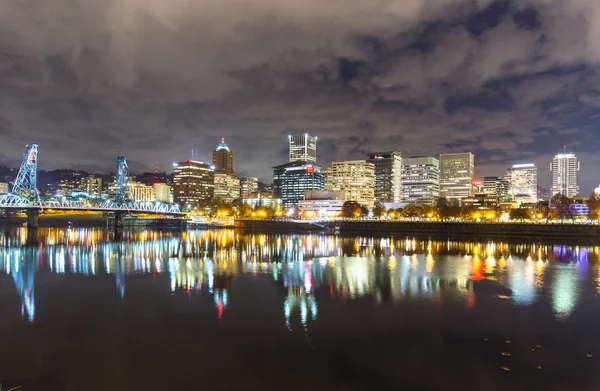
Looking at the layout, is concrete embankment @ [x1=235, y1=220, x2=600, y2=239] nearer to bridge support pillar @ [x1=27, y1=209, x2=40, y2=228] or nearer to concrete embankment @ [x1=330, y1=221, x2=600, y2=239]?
concrete embankment @ [x1=330, y1=221, x2=600, y2=239]

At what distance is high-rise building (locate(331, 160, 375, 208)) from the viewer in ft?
621

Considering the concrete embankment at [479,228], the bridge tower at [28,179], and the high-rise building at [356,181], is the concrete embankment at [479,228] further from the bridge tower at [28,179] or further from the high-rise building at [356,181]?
the high-rise building at [356,181]

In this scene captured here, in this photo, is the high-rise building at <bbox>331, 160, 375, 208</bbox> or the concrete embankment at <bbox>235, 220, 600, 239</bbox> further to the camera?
the high-rise building at <bbox>331, 160, 375, 208</bbox>

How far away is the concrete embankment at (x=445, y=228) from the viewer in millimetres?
70062

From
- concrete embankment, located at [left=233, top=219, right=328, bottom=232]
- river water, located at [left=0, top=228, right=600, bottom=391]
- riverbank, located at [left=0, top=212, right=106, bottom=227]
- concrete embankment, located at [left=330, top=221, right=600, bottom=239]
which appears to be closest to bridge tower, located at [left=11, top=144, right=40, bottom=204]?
riverbank, located at [left=0, top=212, right=106, bottom=227]

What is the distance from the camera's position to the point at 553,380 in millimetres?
12547

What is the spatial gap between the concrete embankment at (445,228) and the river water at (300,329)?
4379 centimetres

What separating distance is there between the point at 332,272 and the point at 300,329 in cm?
1535

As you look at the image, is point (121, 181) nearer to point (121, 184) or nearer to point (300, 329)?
point (121, 184)

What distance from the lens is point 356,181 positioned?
626 feet

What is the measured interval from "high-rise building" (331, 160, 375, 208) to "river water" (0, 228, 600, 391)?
15601 centimetres

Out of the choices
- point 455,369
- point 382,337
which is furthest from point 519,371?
point 382,337

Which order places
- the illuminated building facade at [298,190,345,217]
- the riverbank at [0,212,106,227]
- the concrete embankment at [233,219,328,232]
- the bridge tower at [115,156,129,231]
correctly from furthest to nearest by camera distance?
the illuminated building facade at [298,190,345,217]
the riverbank at [0,212,106,227]
the bridge tower at [115,156,129,231]
the concrete embankment at [233,219,328,232]

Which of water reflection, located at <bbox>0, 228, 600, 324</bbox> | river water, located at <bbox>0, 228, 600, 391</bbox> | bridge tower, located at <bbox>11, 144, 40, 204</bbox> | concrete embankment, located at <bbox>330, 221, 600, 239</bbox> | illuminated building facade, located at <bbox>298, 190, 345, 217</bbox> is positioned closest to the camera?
river water, located at <bbox>0, 228, 600, 391</bbox>
